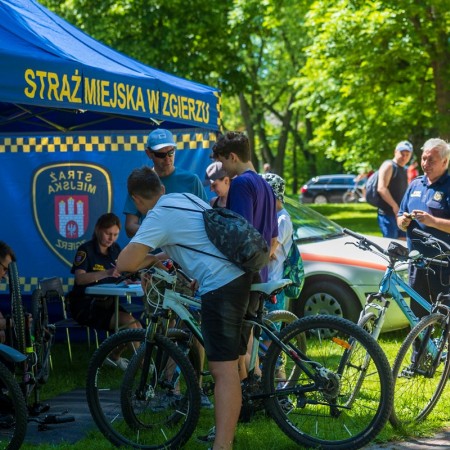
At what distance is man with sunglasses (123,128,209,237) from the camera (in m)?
7.07

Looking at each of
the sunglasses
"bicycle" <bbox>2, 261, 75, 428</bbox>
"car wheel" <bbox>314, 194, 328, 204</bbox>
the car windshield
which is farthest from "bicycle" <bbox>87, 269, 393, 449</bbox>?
"car wheel" <bbox>314, 194, 328, 204</bbox>

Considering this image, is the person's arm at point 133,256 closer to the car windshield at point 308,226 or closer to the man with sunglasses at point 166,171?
the man with sunglasses at point 166,171

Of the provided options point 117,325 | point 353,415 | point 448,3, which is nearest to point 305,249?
point 117,325

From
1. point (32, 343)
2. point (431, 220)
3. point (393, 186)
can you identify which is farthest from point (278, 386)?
point (393, 186)

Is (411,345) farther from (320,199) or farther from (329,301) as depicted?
(320,199)

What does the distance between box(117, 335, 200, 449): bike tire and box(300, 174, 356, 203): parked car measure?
4669cm

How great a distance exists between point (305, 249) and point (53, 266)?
8.08 feet

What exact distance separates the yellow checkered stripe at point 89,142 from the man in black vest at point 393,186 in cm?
313

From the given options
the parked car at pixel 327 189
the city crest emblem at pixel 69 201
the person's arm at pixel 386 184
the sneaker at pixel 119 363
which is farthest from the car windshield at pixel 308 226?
the parked car at pixel 327 189

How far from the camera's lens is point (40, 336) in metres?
6.28

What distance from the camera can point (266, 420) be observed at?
6012mm

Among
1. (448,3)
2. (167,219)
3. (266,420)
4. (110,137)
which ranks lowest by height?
(266,420)

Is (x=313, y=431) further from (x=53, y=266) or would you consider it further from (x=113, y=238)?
(x=53, y=266)

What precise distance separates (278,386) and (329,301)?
4.05 m
